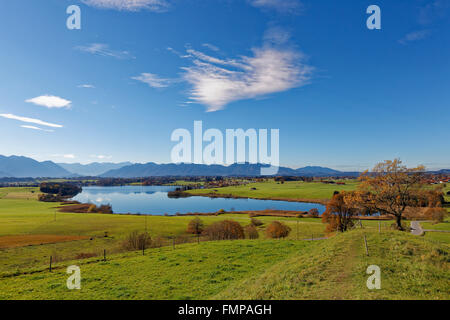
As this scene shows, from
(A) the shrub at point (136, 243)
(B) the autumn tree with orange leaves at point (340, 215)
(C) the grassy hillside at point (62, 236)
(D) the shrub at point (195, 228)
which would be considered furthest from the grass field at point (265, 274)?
(D) the shrub at point (195, 228)

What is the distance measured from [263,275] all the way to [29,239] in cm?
5632

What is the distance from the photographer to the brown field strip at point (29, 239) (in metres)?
43.0

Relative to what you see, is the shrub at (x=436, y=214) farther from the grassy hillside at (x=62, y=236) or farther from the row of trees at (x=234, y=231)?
the row of trees at (x=234, y=231)

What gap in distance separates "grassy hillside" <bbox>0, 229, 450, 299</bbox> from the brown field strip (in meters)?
32.8

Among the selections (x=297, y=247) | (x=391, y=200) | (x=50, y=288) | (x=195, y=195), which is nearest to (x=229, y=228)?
(x=297, y=247)

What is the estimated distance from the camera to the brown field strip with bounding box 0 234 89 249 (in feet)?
141

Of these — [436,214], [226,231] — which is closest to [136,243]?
[226,231]

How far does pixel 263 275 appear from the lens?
13.7 meters

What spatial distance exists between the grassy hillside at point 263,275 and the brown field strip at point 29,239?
3282 centimetres

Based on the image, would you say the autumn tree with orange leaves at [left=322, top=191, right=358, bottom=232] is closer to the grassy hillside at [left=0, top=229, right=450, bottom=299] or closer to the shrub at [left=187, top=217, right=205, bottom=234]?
the shrub at [left=187, top=217, right=205, bottom=234]

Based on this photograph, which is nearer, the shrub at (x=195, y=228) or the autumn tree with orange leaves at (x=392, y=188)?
the autumn tree with orange leaves at (x=392, y=188)

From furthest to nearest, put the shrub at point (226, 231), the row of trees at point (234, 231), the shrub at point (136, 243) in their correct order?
the row of trees at point (234, 231)
the shrub at point (226, 231)
the shrub at point (136, 243)

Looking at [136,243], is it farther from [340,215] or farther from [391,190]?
[340,215]
